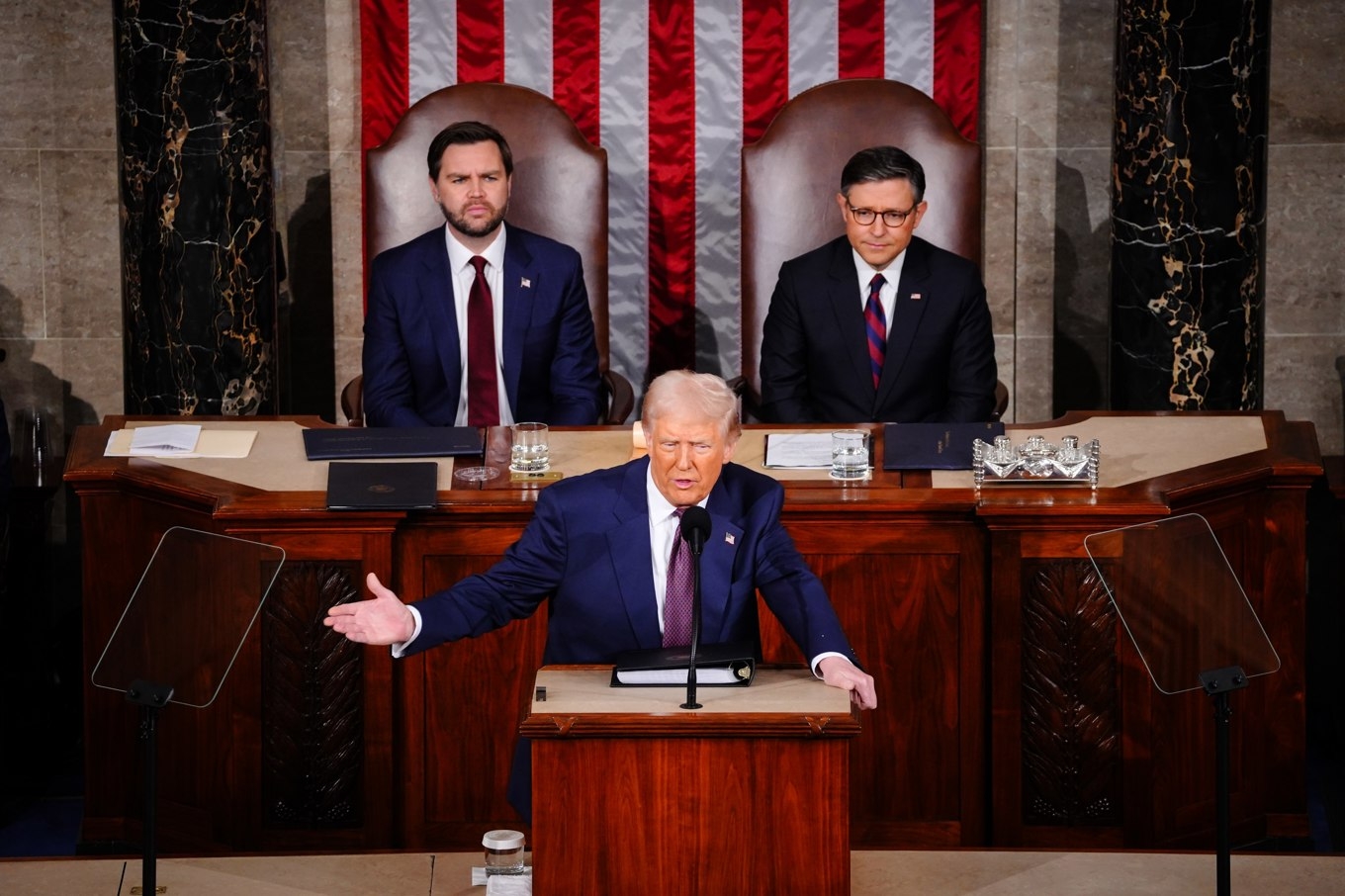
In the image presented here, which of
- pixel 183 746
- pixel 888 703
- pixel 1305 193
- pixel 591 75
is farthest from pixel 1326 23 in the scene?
pixel 183 746

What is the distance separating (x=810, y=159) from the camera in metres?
5.92

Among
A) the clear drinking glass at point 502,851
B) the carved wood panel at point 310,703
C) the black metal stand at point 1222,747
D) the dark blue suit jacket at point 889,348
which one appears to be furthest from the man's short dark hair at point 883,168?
the clear drinking glass at point 502,851

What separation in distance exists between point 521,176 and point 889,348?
1.49m

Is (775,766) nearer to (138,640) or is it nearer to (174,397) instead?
(138,640)

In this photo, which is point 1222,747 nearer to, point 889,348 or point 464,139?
point 889,348

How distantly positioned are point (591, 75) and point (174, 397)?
1.90 metres

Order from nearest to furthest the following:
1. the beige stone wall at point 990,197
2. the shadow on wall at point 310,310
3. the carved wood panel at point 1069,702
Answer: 1. the carved wood panel at point 1069,702
2. the beige stone wall at point 990,197
3. the shadow on wall at point 310,310

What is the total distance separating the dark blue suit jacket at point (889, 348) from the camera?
520cm

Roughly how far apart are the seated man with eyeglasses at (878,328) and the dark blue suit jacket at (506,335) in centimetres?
59

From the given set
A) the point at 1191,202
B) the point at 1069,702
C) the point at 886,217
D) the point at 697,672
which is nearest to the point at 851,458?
the point at 1069,702

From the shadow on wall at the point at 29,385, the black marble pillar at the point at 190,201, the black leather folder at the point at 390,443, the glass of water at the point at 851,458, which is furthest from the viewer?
the shadow on wall at the point at 29,385

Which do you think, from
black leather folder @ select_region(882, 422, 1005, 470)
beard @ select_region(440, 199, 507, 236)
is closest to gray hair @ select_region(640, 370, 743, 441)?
black leather folder @ select_region(882, 422, 1005, 470)

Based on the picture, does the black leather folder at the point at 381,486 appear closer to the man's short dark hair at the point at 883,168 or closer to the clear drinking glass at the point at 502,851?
the clear drinking glass at the point at 502,851

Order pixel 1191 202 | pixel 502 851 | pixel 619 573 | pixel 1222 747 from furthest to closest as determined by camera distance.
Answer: pixel 1191 202, pixel 619 573, pixel 502 851, pixel 1222 747
